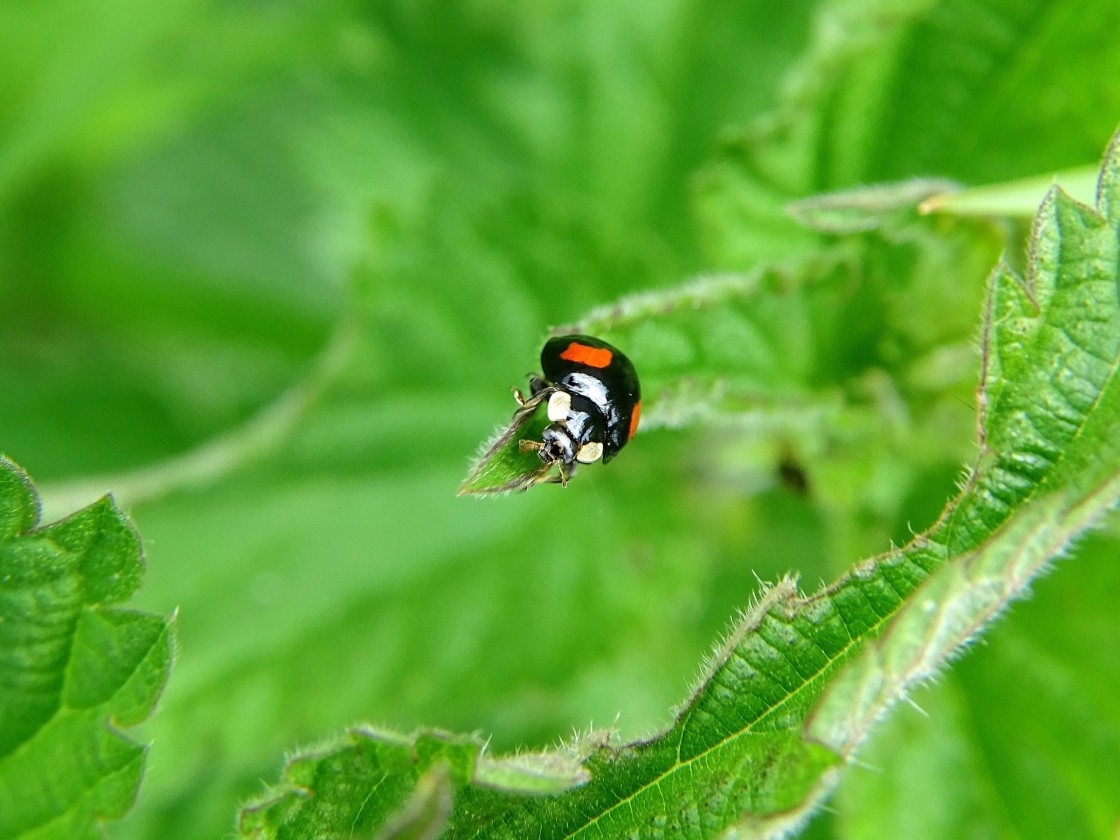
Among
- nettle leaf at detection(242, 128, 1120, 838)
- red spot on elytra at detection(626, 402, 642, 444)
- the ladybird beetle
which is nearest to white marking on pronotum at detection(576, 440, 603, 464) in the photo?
the ladybird beetle

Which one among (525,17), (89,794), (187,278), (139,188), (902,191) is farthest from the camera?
(139,188)

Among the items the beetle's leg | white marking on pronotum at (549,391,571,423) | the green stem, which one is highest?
the green stem

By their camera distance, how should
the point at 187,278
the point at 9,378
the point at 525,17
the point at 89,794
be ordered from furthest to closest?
the point at 187,278, the point at 9,378, the point at 525,17, the point at 89,794

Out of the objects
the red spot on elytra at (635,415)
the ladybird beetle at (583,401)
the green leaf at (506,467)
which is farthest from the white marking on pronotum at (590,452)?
the green leaf at (506,467)

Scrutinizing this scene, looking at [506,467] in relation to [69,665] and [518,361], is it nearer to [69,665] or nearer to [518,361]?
[69,665]

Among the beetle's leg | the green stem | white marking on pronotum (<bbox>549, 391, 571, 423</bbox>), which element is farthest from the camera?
the green stem

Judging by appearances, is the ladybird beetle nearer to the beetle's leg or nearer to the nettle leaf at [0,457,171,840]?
the beetle's leg

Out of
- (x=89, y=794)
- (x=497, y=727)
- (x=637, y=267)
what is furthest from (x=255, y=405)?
(x=89, y=794)

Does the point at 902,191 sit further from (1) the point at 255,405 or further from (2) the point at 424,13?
(1) the point at 255,405
